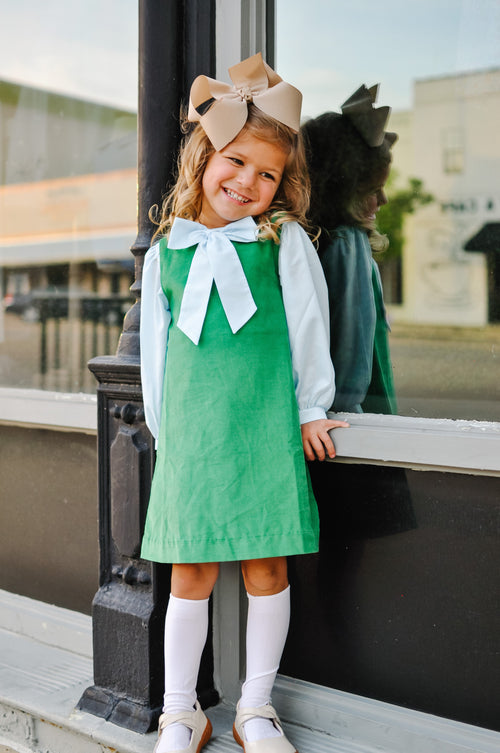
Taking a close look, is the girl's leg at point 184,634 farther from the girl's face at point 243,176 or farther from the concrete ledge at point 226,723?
the girl's face at point 243,176

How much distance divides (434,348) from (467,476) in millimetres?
1466

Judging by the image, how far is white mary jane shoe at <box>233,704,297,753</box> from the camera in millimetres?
1597

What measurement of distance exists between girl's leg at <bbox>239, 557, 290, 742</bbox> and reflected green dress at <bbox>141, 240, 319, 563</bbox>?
4.9 inches

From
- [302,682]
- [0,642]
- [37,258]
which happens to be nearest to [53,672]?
[0,642]

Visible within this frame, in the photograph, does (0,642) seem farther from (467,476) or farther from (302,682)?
(467,476)

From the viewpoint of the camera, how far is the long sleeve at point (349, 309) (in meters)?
1.96

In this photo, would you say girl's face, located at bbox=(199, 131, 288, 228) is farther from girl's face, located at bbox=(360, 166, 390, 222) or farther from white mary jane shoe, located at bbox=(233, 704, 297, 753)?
white mary jane shoe, located at bbox=(233, 704, 297, 753)

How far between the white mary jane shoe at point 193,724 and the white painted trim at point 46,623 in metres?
0.62

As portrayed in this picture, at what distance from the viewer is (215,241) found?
64.5 inches

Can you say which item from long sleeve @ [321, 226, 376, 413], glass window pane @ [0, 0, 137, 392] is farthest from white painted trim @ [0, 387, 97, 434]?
long sleeve @ [321, 226, 376, 413]

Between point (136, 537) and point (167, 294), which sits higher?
point (167, 294)

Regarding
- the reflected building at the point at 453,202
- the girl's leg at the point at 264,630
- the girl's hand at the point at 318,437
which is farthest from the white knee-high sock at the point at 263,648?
the reflected building at the point at 453,202

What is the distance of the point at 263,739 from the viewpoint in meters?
1.61

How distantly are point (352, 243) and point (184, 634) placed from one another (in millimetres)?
1076
